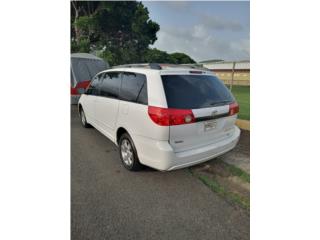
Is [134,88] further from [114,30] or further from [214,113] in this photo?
[114,30]

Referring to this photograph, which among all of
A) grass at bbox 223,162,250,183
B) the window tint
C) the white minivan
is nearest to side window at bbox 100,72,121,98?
the white minivan

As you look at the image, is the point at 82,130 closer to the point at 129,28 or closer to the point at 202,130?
the point at 202,130

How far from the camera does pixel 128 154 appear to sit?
3.15 m

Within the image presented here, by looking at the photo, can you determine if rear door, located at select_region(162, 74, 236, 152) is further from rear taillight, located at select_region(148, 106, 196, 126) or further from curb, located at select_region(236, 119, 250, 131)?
curb, located at select_region(236, 119, 250, 131)

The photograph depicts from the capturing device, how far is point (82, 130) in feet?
17.3

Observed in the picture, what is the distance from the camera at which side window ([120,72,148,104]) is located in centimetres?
275

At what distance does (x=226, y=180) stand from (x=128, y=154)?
154cm

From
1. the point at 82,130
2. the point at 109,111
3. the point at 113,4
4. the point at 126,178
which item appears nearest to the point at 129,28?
the point at 113,4

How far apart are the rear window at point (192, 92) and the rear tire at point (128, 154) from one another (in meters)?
0.98

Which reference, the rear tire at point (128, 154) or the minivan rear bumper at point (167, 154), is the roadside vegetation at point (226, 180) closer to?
the minivan rear bumper at point (167, 154)

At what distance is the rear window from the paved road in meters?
1.17

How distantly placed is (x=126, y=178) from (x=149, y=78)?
59.6 inches

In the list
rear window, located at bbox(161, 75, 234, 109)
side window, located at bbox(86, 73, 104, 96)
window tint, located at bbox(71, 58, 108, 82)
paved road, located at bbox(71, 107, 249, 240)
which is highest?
window tint, located at bbox(71, 58, 108, 82)

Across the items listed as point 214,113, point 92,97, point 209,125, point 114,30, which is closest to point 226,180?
point 209,125
